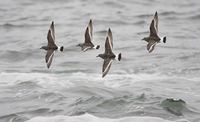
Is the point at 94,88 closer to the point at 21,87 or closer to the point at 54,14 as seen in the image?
the point at 21,87

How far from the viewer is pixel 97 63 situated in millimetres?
24438

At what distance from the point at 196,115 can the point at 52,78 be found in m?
6.01

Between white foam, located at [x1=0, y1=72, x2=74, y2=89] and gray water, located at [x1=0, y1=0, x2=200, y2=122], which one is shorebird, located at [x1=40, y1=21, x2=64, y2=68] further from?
white foam, located at [x1=0, y1=72, x2=74, y2=89]

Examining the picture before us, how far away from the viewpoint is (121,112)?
18.0 m

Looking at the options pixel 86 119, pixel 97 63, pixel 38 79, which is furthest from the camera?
pixel 97 63

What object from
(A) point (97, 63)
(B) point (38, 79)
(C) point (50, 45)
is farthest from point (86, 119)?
(A) point (97, 63)

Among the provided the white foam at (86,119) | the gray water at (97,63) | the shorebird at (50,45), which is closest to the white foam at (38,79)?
the gray water at (97,63)

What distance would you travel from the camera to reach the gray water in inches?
738

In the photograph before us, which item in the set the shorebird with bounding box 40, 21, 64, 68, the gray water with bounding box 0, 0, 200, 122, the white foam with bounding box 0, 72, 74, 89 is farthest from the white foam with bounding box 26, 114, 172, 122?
the white foam with bounding box 0, 72, 74, 89

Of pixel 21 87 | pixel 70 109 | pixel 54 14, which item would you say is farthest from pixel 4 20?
pixel 70 109

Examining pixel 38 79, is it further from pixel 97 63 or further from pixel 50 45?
pixel 50 45

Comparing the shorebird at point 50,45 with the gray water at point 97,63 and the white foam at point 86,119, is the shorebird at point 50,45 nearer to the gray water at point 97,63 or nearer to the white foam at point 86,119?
the white foam at point 86,119

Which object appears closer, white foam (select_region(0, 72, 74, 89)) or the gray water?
the gray water

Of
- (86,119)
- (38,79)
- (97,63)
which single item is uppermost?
(97,63)
